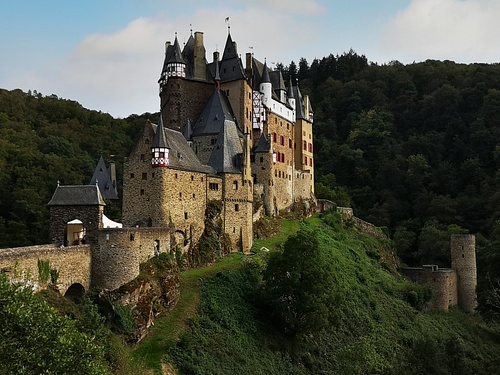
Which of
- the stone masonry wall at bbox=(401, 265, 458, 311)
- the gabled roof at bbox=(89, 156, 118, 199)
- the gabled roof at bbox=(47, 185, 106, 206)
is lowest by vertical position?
the stone masonry wall at bbox=(401, 265, 458, 311)

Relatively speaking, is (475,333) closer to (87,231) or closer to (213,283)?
(213,283)

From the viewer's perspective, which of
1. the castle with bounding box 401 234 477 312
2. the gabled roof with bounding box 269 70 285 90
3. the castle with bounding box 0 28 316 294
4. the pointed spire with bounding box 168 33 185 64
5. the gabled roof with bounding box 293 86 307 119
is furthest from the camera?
the gabled roof with bounding box 293 86 307 119

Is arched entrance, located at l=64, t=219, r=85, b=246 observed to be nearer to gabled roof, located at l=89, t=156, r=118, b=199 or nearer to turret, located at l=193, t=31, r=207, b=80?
gabled roof, located at l=89, t=156, r=118, b=199

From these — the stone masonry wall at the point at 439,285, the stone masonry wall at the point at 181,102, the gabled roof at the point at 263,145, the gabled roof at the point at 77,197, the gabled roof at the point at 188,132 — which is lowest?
the stone masonry wall at the point at 439,285

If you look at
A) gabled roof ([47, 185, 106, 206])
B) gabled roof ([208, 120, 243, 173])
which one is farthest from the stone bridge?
gabled roof ([208, 120, 243, 173])

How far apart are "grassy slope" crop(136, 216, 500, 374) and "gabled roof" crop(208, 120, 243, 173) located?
7215 mm

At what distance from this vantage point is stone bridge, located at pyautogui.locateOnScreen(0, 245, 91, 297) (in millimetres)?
28828

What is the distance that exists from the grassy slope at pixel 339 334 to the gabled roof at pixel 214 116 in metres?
10.6

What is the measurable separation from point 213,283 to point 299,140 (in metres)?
32.8

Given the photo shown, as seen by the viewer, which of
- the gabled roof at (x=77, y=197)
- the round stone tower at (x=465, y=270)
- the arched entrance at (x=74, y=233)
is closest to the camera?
the gabled roof at (x=77, y=197)

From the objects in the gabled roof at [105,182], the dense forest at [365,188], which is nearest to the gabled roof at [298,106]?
the dense forest at [365,188]

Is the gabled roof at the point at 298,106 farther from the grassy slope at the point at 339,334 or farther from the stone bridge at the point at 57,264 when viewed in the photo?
the stone bridge at the point at 57,264

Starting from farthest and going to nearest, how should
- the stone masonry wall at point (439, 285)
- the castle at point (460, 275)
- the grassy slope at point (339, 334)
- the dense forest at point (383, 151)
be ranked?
the dense forest at point (383, 151), the castle at point (460, 275), the stone masonry wall at point (439, 285), the grassy slope at point (339, 334)

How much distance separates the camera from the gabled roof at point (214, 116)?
2135 inches
